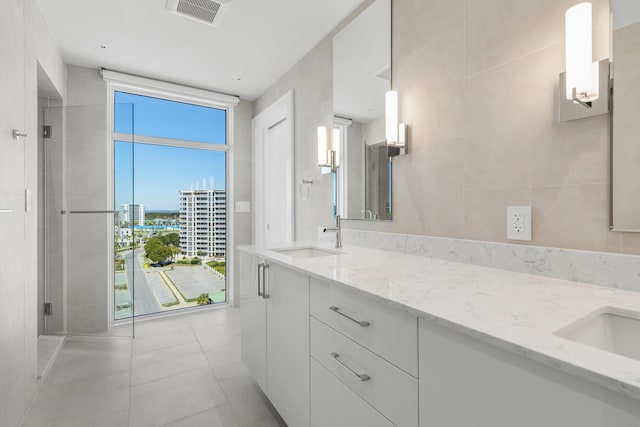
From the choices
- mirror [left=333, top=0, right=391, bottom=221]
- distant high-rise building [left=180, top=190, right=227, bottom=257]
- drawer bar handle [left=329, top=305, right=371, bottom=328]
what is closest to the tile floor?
drawer bar handle [left=329, top=305, right=371, bottom=328]

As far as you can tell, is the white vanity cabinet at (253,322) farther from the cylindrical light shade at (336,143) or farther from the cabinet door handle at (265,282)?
the cylindrical light shade at (336,143)

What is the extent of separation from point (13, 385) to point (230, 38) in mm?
2545

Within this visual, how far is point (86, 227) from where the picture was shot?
9.16 feet

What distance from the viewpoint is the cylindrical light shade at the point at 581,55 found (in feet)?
3.27

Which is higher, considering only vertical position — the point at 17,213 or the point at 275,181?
the point at 275,181

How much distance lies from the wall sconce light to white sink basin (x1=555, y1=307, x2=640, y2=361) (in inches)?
69.0

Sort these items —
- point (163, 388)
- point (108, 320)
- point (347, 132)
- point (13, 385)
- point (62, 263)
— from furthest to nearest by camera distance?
point (108, 320) → point (62, 263) → point (347, 132) → point (163, 388) → point (13, 385)

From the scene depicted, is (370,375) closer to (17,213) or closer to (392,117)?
(392,117)

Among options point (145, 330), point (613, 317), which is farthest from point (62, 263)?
point (613, 317)

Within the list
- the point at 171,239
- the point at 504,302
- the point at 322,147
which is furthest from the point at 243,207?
the point at 504,302

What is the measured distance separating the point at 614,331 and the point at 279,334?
1.25 m

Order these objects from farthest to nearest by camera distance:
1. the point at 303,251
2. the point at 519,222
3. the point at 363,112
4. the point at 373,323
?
the point at 303,251
the point at 363,112
the point at 519,222
the point at 373,323

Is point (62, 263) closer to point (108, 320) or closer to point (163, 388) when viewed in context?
point (108, 320)

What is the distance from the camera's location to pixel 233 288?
3.78 metres
